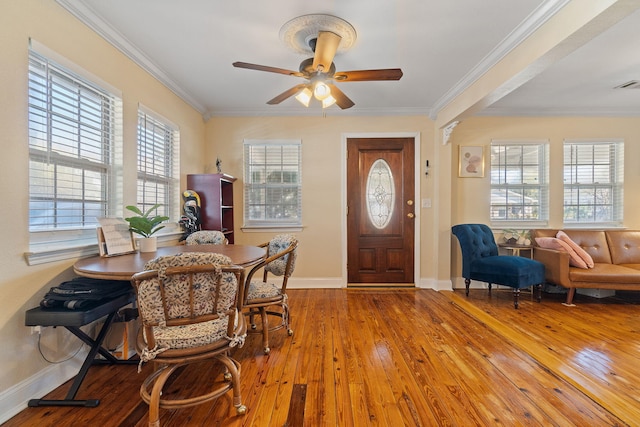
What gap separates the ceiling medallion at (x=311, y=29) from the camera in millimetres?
2115

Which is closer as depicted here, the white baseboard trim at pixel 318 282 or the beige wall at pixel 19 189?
the beige wall at pixel 19 189

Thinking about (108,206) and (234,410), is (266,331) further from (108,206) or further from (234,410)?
(108,206)

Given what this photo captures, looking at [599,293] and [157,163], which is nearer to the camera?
[157,163]

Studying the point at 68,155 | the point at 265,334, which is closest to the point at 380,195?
the point at 265,334

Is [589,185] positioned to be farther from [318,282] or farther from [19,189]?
[19,189]

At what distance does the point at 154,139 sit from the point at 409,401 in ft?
10.4

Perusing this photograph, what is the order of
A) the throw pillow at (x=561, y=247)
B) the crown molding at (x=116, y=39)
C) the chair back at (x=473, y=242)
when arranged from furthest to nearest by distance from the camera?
the chair back at (x=473, y=242), the throw pillow at (x=561, y=247), the crown molding at (x=116, y=39)

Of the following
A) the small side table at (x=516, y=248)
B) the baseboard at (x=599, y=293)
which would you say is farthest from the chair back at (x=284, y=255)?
the baseboard at (x=599, y=293)

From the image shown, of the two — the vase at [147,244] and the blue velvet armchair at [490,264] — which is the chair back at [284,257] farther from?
the blue velvet armchair at [490,264]

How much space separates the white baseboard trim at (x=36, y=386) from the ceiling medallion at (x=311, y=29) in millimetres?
2848

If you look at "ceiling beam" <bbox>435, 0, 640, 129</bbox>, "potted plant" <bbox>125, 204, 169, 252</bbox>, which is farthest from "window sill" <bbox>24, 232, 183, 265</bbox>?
"ceiling beam" <bbox>435, 0, 640, 129</bbox>

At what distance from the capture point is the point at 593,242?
3852mm

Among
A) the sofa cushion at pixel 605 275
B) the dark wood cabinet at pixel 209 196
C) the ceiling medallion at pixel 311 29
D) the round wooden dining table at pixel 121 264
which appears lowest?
the sofa cushion at pixel 605 275

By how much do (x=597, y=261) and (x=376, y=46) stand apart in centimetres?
406
